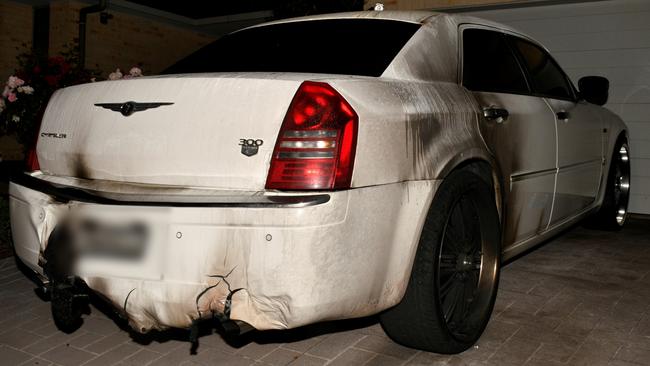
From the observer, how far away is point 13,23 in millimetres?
12555

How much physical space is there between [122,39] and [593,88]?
11.2 meters

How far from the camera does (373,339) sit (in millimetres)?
3160

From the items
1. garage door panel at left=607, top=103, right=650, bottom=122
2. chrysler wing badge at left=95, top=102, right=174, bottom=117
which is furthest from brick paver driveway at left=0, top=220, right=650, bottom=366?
garage door panel at left=607, top=103, right=650, bottom=122

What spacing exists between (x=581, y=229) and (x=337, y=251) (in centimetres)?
477

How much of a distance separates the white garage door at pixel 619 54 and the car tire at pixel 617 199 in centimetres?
144

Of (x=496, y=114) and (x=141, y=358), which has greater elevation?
(x=496, y=114)

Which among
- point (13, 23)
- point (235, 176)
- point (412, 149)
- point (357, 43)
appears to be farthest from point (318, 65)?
point (13, 23)

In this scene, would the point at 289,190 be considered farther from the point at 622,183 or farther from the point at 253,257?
the point at 622,183

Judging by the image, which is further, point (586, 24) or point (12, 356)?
point (586, 24)

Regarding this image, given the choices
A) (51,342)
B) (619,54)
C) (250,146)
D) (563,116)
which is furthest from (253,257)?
(619,54)

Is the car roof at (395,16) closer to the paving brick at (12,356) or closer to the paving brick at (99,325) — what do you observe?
the paving brick at (99,325)

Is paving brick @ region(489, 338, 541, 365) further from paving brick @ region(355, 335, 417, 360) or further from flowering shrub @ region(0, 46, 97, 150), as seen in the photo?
flowering shrub @ region(0, 46, 97, 150)

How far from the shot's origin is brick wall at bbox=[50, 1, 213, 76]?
12523mm

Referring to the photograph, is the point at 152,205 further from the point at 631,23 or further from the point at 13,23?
the point at 13,23
